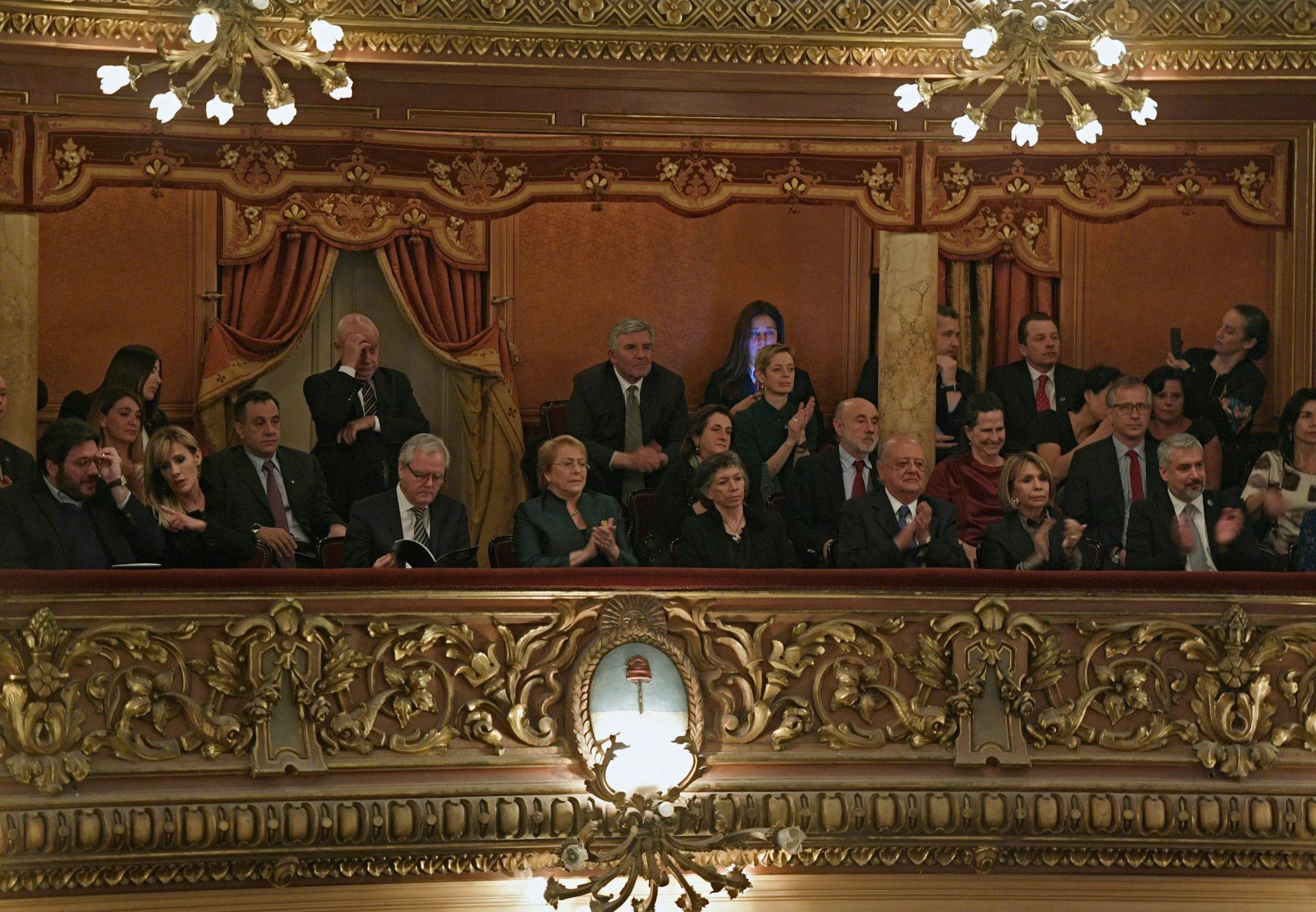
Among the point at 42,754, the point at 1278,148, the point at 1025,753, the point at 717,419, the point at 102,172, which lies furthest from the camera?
the point at 1278,148

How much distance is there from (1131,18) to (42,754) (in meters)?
5.29

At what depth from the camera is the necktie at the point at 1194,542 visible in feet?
26.1

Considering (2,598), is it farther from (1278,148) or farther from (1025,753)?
(1278,148)

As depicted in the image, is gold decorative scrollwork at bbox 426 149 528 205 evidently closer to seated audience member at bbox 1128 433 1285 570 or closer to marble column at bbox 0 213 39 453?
marble column at bbox 0 213 39 453

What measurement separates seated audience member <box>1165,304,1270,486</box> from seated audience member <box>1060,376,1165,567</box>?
63cm

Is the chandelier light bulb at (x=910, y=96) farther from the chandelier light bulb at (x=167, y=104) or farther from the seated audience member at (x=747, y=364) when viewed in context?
the chandelier light bulb at (x=167, y=104)

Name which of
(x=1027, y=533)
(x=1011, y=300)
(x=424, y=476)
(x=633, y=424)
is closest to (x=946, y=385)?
(x=1011, y=300)

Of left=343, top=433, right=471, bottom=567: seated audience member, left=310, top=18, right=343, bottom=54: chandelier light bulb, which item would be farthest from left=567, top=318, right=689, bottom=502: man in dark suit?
left=310, top=18, right=343, bottom=54: chandelier light bulb

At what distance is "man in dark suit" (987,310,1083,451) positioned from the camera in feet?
30.3

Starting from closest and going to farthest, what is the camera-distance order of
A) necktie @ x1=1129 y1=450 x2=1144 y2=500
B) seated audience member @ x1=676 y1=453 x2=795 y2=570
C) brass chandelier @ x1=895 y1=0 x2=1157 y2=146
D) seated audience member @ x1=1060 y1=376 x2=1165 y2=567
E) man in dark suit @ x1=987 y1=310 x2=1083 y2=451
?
seated audience member @ x1=676 y1=453 x2=795 y2=570 → brass chandelier @ x1=895 y1=0 x2=1157 y2=146 → seated audience member @ x1=1060 y1=376 x2=1165 y2=567 → necktie @ x1=1129 y1=450 x2=1144 y2=500 → man in dark suit @ x1=987 y1=310 x2=1083 y2=451

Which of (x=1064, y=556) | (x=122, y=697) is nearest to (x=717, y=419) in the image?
(x=1064, y=556)

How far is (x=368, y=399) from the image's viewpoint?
345 inches

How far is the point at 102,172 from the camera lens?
8703 millimetres

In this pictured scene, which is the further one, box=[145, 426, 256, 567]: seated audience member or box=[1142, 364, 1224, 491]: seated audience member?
box=[1142, 364, 1224, 491]: seated audience member
